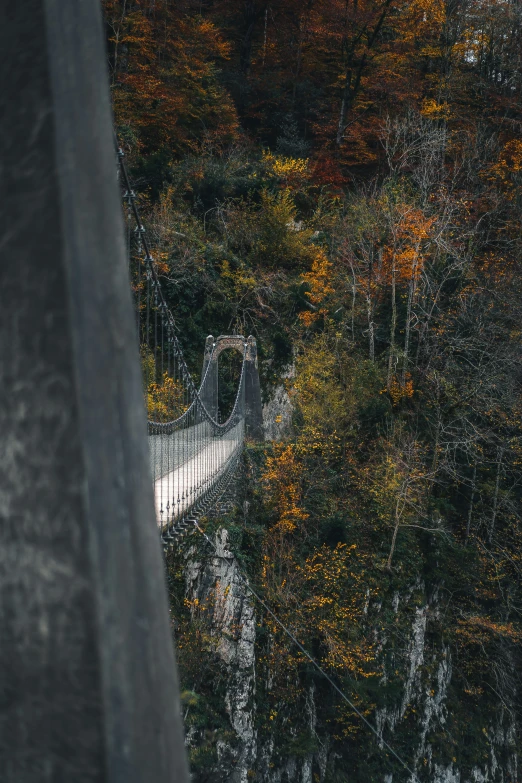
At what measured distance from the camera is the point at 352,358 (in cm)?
1433

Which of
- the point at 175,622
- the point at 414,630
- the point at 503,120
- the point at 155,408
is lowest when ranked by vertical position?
the point at 414,630

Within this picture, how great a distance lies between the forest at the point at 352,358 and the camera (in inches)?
421

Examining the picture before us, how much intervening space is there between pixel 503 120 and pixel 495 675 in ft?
43.8

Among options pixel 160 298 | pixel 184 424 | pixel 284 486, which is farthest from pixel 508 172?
pixel 184 424

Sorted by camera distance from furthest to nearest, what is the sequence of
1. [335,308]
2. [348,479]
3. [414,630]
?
1. [335,308]
2. [348,479]
3. [414,630]

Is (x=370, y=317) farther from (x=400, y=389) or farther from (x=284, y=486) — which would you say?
(x=284, y=486)

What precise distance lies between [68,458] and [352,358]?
46.2 ft

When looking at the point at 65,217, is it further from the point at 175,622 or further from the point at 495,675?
the point at 495,675

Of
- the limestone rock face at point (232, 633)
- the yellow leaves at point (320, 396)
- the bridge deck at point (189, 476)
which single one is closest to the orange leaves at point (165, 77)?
the yellow leaves at point (320, 396)

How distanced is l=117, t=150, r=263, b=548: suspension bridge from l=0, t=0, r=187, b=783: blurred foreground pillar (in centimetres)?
241

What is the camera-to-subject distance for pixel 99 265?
0.46 meters

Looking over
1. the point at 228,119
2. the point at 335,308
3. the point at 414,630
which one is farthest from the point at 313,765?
the point at 228,119

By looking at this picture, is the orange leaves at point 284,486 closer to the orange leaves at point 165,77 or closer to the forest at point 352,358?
the forest at point 352,358

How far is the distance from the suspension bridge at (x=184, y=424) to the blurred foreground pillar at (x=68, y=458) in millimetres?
2412
